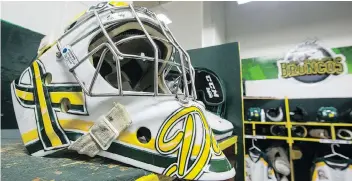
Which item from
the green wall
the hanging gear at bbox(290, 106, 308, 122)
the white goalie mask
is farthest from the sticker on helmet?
the hanging gear at bbox(290, 106, 308, 122)

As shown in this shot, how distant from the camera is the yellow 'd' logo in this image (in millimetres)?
419

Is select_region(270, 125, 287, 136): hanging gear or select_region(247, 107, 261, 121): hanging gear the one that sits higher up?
select_region(247, 107, 261, 121): hanging gear

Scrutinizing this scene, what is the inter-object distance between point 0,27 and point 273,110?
6.36 ft

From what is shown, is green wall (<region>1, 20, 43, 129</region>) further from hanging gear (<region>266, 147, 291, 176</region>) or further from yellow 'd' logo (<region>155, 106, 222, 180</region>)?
hanging gear (<region>266, 147, 291, 176</region>)

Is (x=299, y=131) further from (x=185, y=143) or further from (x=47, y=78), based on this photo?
(x=47, y=78)

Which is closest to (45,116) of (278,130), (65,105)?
(65,105)

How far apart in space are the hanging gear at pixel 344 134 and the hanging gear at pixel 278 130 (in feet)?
1.21

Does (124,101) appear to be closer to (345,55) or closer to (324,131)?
(324,131)

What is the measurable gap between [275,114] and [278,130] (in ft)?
0.46

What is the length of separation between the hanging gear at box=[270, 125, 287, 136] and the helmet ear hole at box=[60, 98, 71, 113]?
1.75m

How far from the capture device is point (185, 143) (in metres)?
0.43

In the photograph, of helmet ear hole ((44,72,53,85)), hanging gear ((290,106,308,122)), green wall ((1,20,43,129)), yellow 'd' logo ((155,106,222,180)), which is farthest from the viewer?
hanging gear ((290,106,308,122))

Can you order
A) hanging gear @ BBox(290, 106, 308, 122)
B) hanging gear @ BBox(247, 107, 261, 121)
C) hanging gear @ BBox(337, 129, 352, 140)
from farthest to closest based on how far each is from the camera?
hanging gear @ BBox(247, 107, 261, 121) → hanging gear @ BBox(290, 106, 308, 122) → hanging gear @ BBox(337, 129, 352, 140)

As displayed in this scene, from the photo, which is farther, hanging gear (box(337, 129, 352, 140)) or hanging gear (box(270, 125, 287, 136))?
hanging gear (box(270, 125, 287, 136))
